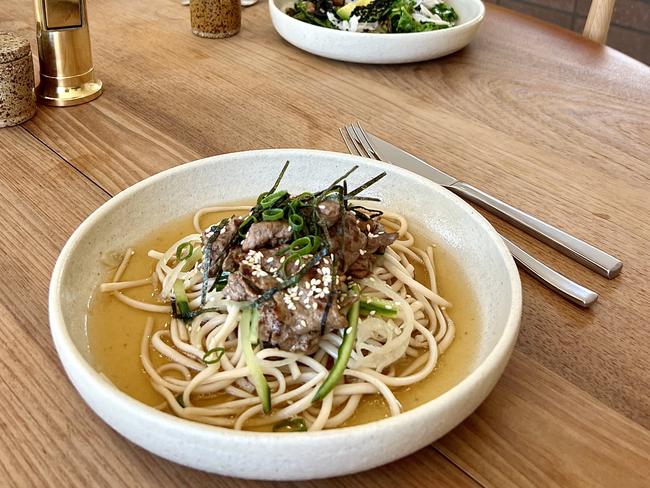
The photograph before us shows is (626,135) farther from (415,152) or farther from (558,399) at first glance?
(558,399)

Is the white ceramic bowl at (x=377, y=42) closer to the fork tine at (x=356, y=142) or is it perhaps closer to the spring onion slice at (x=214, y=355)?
the fork tine at (x=356, y=142)

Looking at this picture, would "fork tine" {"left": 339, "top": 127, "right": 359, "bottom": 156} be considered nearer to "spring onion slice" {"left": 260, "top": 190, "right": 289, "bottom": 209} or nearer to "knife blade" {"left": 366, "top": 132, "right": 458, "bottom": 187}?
"knife blade" {"left": 366, "top": 132, "right": 458, "bottom": 187}

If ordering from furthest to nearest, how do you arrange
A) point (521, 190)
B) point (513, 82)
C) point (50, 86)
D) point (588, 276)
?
point (513, 82) < point (50, 86) < point (521, 190) < point (588, 276)

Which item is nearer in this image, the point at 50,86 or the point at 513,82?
the point at 50,86

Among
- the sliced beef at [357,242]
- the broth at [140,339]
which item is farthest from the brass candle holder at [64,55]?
the sliced beef at [357,242]

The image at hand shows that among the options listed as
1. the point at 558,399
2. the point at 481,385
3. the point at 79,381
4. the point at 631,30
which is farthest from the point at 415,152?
the point at 631,30
